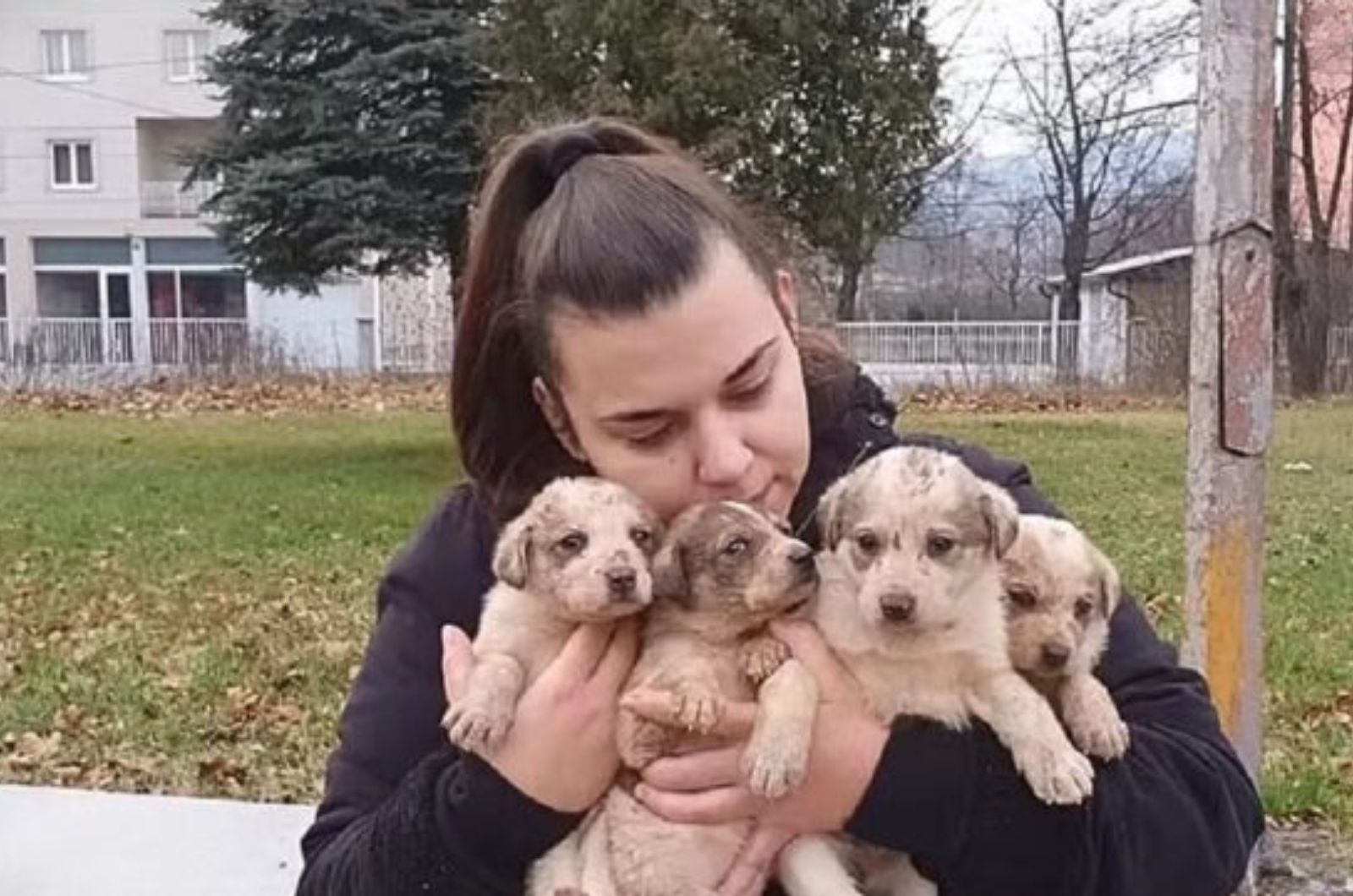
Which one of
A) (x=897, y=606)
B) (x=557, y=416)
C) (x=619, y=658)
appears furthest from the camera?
(x=557, y=416)

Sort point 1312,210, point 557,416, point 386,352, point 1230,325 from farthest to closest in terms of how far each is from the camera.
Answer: point 386,352, point 1312,210, point 1230,325, point 557,416

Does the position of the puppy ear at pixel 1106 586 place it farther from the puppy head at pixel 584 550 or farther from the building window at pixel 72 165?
the building window at pixel 72 165

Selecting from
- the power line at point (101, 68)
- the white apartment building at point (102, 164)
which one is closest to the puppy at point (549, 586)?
the white apartment building at point (102, 164)

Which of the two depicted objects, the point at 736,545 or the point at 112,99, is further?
the point at 112,99

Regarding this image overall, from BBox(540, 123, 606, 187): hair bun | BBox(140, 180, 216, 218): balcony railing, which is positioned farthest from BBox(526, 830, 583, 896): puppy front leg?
BBox(140, 180, 216, 218): balcony railing

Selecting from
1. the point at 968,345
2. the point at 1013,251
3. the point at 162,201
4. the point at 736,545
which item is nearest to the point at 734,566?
the point at 736,545

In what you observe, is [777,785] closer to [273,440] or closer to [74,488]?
[74,488]

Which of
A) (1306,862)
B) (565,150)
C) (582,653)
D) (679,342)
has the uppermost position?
(565,150)

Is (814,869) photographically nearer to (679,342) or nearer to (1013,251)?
(679,342)

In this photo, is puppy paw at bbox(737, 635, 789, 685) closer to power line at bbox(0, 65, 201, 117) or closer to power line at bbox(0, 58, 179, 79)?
power line at bbox(0, 65, 201, 117)

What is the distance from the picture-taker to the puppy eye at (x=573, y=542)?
1.93 m

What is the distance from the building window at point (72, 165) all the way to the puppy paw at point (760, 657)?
33001 millimetres

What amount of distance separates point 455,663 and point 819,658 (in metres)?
0.39

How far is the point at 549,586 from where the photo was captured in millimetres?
1999
